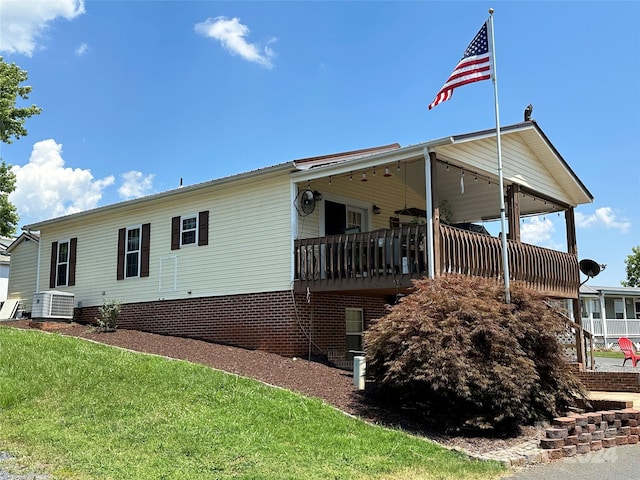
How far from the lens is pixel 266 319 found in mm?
14836

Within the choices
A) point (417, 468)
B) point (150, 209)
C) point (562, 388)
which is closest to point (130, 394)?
point (417, 468)

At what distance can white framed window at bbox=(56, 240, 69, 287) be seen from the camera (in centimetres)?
2031

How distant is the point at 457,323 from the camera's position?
978cm

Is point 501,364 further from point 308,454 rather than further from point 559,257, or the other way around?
point 559,257

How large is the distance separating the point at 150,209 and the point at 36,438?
10.8 m

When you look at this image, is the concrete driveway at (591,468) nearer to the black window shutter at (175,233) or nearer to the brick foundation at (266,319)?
the brick foundation at (266,319)

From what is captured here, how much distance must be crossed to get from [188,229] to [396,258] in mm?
6351

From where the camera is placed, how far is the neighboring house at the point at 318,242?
13445 mm

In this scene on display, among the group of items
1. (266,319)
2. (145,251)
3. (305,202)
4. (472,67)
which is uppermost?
(472,67)

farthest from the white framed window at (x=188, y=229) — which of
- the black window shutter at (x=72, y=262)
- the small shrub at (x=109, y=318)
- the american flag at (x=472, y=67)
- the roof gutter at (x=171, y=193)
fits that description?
the american flag at (x=472, y=67)

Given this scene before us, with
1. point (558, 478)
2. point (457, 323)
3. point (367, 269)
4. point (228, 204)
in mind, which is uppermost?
point (228, 204)

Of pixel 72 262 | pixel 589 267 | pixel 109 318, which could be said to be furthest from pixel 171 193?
pixel 589 267

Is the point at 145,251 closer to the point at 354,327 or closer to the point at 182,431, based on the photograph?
the point at 354,327

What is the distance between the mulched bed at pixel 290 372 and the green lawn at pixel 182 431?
587 mm
